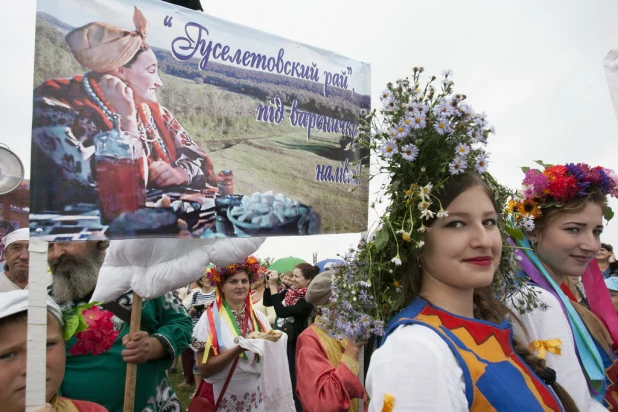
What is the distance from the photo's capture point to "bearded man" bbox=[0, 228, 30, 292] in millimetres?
3459

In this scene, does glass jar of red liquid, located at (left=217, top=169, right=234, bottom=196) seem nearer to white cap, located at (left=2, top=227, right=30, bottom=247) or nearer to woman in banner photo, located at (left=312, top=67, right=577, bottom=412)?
woman in banner photo, located at (left=312, top=67, right=577, bottom=412)

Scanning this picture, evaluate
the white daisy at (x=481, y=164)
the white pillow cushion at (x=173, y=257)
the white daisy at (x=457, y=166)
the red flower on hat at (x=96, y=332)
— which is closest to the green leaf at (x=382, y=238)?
the white daisy at (x=457, y=166)

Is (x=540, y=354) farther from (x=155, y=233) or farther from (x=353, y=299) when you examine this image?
(x=155, y=233)

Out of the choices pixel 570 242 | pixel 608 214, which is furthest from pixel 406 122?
pixel 608 214

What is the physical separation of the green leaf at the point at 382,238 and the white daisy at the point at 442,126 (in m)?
Answer: 0.41

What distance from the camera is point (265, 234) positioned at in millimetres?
2299

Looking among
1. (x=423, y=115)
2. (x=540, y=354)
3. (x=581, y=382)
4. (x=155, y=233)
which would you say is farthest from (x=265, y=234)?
(x=581, y=382)

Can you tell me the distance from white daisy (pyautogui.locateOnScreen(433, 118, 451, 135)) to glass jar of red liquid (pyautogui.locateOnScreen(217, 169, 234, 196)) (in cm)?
98

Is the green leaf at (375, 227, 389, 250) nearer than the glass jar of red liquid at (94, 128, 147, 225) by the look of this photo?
Yes

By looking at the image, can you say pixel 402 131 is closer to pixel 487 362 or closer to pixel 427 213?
pixel 427 213

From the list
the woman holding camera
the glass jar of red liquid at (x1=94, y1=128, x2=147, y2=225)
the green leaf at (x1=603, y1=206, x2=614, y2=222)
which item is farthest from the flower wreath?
the woman holding camera

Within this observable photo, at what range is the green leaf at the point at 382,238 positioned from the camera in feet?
5.70

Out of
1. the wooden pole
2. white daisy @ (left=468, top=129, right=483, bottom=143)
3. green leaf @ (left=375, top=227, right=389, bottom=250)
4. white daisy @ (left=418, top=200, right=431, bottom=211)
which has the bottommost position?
the wooden pole

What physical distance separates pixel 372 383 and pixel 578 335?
129 cm
